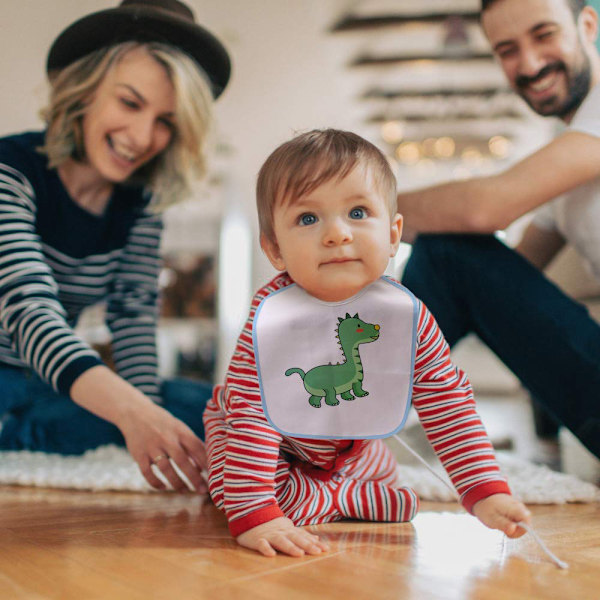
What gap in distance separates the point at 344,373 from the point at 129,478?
1.72 ft

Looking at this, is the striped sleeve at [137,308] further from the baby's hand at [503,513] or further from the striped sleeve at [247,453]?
the baby's hand at [503,513]

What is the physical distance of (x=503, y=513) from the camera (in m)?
0.70

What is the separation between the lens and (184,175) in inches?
57.2

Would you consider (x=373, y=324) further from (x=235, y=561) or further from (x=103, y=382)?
(x=103, y=382)

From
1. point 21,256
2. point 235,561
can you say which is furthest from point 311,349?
point 21,256

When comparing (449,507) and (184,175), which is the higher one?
(184,175)

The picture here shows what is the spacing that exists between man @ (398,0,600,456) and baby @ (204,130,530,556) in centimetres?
38

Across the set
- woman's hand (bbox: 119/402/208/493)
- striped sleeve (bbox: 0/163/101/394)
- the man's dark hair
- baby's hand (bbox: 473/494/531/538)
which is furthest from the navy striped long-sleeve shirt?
the man's dark hair

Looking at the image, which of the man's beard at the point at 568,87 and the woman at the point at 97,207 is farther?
the man's beard at the point at 568,87

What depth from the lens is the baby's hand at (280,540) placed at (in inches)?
26.7

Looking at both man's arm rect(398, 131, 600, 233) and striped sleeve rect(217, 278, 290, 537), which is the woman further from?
man's arm rect(398, 131, 600, 233)

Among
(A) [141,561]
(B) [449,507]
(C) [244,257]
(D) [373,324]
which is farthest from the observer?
(C) [244,257]

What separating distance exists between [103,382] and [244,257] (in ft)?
15.0

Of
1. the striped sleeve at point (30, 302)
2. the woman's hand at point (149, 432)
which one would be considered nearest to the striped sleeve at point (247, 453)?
the woman's hand at point (149, 432)
